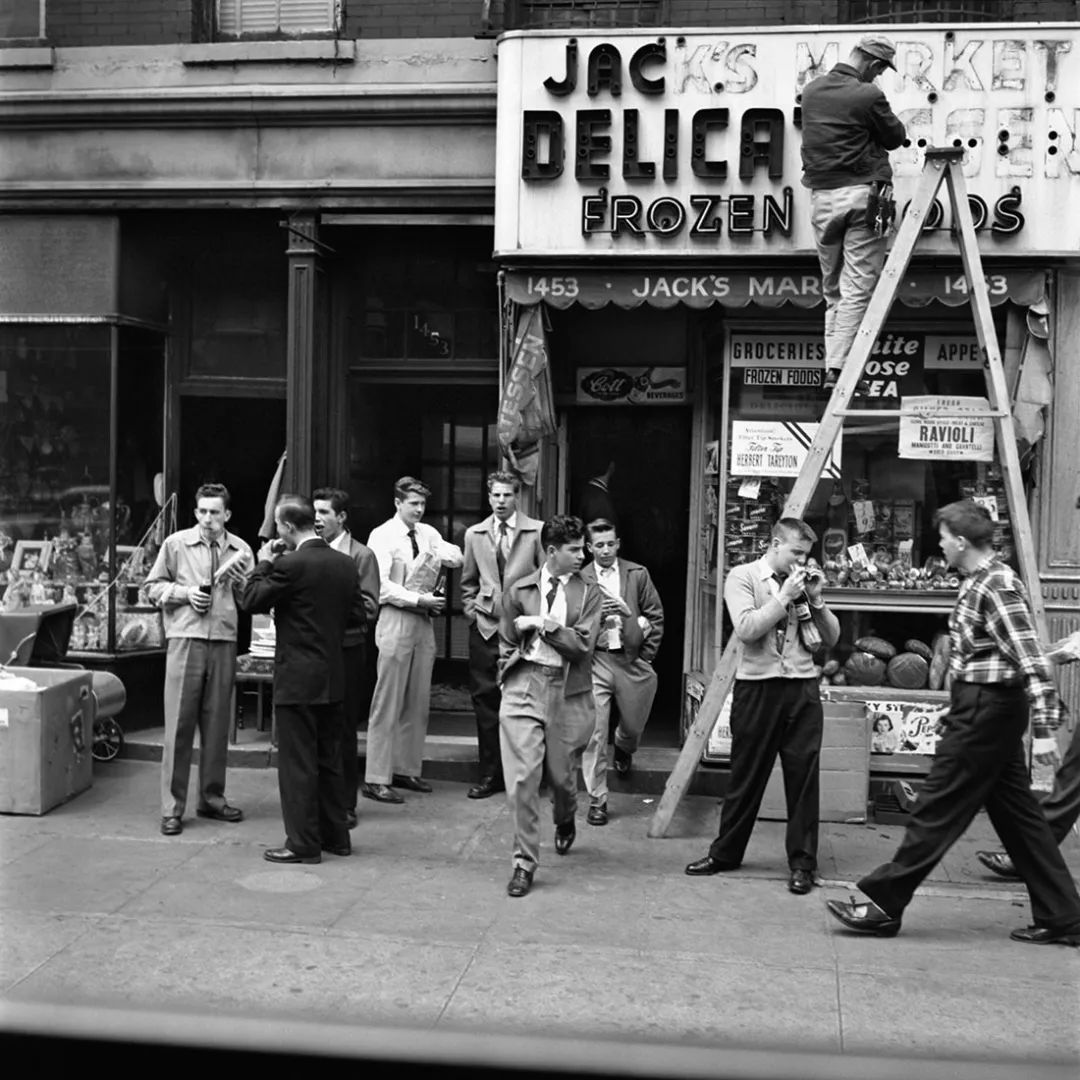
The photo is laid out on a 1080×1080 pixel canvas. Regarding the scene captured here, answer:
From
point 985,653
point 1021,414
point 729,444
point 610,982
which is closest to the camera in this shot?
point 610,982

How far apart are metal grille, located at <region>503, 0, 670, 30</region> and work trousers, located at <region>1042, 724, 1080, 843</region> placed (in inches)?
217

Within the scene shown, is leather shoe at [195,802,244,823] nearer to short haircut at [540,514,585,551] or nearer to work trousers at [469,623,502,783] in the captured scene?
work trousers at [469,623,502,783]

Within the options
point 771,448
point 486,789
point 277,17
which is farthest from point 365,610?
point 277,17

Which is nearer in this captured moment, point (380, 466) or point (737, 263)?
point (737, 263)

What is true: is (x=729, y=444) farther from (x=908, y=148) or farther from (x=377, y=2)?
(x=377, y=2)

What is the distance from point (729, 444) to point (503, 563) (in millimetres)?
1749

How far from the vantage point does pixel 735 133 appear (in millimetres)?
8578

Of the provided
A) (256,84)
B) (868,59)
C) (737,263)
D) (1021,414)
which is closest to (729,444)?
(737,263)

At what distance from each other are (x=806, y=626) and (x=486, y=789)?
275 centimetres

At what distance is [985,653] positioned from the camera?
234 inches

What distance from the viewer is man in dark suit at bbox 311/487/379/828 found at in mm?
7805

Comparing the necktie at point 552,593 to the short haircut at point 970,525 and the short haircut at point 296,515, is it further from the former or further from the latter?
the short haircut at point 970,525

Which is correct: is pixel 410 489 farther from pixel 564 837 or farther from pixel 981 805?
pixel 981 805

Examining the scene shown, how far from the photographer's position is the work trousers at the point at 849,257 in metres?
7.72
